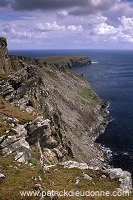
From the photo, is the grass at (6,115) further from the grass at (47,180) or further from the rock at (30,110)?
the grass at (47,180)

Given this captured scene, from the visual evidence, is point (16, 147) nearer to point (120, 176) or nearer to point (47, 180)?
point (47, 180)

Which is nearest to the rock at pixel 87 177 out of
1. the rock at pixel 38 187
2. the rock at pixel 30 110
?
the rock at pixel 38 187

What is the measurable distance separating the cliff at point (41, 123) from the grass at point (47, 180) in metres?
0.38

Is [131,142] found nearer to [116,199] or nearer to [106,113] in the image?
[106,113]

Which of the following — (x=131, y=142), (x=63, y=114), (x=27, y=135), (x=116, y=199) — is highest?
(x=27, y=135)

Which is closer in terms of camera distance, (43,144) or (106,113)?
(43,144)

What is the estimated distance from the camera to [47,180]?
86.6 feet

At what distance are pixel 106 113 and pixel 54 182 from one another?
106 meters

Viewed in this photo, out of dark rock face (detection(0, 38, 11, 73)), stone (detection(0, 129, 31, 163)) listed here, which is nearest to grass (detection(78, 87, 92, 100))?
dark rock face (detection(0, 38, 11, 73))

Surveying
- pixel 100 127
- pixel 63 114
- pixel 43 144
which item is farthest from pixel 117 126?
pixel 43 144

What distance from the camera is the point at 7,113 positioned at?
43.1m

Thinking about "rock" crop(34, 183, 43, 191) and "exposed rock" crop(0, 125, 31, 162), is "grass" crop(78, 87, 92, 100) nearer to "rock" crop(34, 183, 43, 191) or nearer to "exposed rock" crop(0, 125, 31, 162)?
"exposed rock" crop(0, 125, 31, 162)

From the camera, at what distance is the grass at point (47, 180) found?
23869 mm

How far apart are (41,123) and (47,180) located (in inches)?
631
